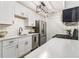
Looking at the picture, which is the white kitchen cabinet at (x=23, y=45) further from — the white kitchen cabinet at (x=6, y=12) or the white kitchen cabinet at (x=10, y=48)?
the white kitchen cabinet at (x=6, y=12)

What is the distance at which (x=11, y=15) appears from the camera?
2746 mm

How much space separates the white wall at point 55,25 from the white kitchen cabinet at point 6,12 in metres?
4.75

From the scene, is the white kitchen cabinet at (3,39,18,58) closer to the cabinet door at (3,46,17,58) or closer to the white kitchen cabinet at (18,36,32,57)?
the cabinet door at (3,46,17,58)

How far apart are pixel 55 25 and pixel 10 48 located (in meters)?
5.16

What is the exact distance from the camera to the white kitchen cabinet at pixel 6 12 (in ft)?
7.66

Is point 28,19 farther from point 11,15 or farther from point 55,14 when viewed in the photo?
point 55,14

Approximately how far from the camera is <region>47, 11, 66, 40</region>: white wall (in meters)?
6.84

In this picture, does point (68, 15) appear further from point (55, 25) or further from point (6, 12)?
point (55, 25)

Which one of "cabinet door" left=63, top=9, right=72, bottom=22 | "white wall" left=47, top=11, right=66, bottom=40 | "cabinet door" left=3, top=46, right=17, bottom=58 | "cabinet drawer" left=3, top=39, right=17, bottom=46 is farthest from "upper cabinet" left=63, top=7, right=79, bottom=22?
"white wall" left=47, top=11, right=66, bottom=40

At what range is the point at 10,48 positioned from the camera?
8.10 feet

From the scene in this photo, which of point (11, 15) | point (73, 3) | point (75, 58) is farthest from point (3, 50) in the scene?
point (73, 3)

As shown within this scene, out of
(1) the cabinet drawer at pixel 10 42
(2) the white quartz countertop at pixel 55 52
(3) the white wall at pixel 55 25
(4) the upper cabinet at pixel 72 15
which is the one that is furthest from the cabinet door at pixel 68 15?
(3) the white wall at pixel 55 25

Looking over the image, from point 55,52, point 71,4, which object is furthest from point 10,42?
point 71,4

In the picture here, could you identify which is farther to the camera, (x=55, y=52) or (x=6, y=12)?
(x=6, y=12)
